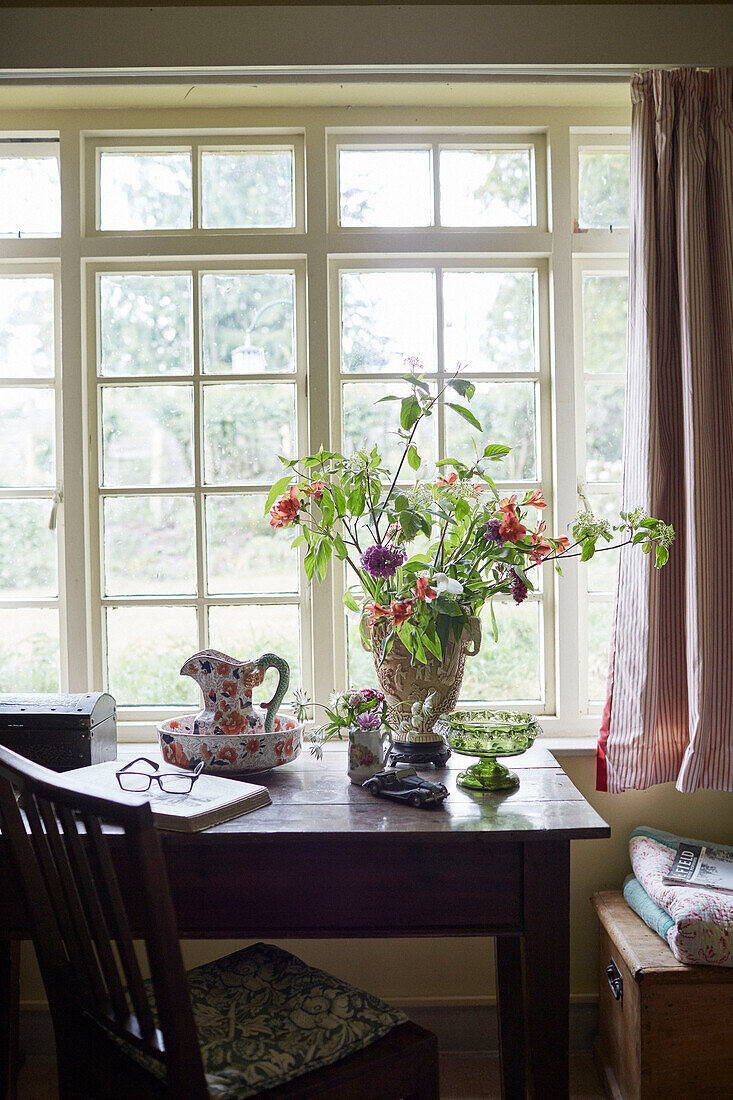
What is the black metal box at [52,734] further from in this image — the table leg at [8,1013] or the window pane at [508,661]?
the window pane at [508,661]

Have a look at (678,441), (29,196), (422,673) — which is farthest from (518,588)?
(29,196)

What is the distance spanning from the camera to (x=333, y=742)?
2.27 m

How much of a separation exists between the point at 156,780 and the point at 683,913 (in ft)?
3.57

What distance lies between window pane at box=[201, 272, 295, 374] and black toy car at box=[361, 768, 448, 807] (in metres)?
1.19

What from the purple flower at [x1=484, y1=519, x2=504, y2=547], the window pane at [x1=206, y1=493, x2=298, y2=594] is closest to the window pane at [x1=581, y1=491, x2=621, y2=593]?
the purple flower at [x1=484, y1=519, x2=504, y2=547]

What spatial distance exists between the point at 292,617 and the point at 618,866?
3.52 feet

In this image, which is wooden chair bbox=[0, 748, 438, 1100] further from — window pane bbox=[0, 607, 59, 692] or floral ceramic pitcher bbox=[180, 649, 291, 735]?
window pane bbox=[0, 607, 59, 692]

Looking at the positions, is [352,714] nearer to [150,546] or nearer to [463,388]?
[463,388]

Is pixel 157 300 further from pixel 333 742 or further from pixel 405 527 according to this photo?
pixel 333 742

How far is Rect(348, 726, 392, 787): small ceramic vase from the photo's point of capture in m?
1.69

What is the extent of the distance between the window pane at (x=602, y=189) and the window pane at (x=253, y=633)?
136 centimetres

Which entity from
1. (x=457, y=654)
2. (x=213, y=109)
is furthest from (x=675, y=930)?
(x=213, y=109)

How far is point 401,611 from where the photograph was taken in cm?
168

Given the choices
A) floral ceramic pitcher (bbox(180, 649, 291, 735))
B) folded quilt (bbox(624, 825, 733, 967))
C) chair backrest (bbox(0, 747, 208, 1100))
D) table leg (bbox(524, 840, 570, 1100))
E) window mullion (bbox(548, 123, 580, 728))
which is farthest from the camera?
window mullion (bbox(548, 123, 580, 728))
